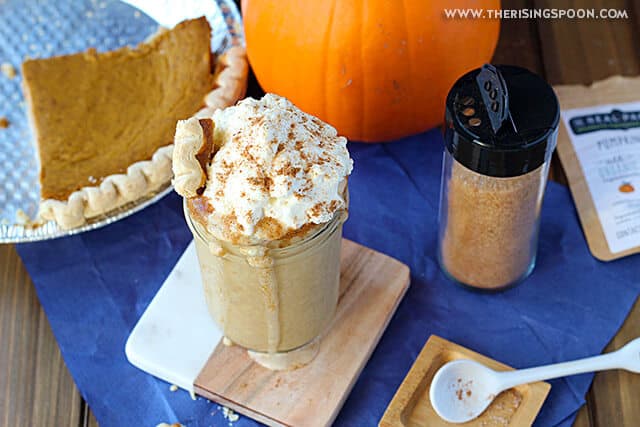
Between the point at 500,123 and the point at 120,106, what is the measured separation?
81cm

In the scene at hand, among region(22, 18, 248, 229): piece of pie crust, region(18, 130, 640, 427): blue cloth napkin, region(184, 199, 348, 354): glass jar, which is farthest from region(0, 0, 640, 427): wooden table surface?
region(184, 199, 348, 354): glass jar

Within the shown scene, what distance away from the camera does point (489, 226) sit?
132cm

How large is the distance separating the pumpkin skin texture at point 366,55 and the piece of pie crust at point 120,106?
133 millimetres

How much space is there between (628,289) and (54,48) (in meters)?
1.29

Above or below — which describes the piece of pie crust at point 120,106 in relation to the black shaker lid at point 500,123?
below

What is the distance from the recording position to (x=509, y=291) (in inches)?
57.5

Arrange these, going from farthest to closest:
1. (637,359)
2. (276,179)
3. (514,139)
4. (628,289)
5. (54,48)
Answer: (54,48), (628,289), (637,359), (514,139), (276,179)

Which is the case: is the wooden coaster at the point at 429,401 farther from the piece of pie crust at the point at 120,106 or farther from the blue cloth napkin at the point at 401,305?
the piece of pie crust at the point at 120,106

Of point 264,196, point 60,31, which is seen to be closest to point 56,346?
point 264,196

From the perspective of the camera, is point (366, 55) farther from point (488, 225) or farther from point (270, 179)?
point (270, 179)

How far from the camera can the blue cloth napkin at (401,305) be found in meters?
1.34

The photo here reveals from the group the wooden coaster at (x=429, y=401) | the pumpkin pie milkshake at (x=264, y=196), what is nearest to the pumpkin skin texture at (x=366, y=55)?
the pumpkin pie milkshake at (x=264, y=196)

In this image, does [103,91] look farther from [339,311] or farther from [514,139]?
[514,139]

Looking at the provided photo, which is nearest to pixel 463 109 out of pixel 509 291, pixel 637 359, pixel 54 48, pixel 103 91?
pixel 509 291
